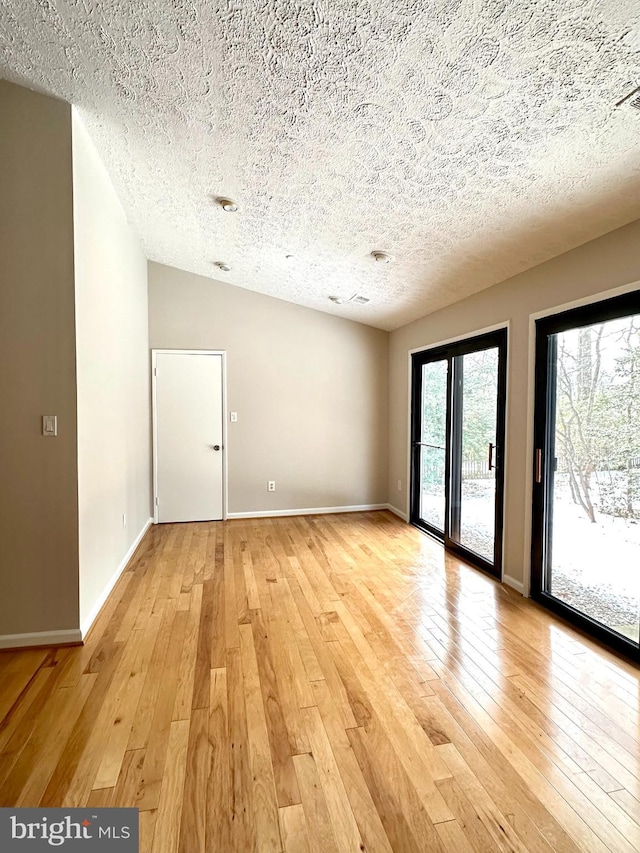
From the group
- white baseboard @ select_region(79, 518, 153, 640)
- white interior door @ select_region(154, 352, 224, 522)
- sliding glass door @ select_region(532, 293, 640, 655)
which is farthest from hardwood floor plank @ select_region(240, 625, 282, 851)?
white interior door @ select_region(154, 352, 224, 522)

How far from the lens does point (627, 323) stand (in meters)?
2.31

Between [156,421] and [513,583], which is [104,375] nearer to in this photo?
[156,421]

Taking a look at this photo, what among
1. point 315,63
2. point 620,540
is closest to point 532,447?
point 620,540

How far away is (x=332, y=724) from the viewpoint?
174cm

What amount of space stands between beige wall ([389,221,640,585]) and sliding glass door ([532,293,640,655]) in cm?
11

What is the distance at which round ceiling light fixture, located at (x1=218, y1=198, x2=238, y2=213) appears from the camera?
119 inches

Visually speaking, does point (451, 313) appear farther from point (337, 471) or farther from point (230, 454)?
point (230, 454)

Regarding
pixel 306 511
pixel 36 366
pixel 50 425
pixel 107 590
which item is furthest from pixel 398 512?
pixel 36 366

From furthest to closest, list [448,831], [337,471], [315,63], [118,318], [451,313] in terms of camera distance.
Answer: [337,471] → [451,313] → [118,318] → [315,63] → [448,831]

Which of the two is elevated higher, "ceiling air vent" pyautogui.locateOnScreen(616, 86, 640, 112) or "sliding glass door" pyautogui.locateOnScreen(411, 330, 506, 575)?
"ceiling air vent" pyautogui.locateOnScreen(616, 86, 640, 112)

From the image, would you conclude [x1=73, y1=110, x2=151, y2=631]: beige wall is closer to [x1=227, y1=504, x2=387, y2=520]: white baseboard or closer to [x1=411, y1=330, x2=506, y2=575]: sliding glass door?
[x1=227, y1=504, x2=387, y2=520]: white baseboard

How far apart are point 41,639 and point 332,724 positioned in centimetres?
173

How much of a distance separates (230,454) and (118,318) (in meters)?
2.14

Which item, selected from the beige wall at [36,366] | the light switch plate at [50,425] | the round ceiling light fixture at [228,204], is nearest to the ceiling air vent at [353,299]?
the round ceiling light fixture at [228,204]
